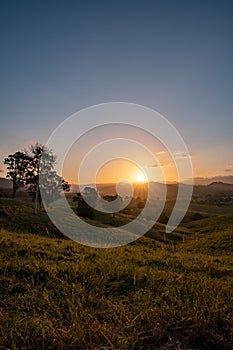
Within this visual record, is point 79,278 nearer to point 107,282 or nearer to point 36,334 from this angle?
point 107,282

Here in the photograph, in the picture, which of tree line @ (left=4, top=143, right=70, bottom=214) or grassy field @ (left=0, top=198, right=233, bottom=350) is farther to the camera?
tree line @ (left=4, top=143, right=70, bottom=214)

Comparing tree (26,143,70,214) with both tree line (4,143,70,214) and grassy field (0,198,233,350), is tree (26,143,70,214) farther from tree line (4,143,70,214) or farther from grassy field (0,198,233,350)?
grassy field (0,198,233,350)

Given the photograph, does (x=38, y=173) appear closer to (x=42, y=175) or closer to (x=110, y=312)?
(x=42, y=175)

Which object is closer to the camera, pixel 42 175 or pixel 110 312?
pixel 110 312

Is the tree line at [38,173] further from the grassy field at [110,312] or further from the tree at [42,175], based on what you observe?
the grassy field at [110,312]

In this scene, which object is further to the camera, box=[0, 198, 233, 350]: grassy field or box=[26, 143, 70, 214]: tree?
box=[26, 143, 70, 214]: tree

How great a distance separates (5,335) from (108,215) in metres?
56.9

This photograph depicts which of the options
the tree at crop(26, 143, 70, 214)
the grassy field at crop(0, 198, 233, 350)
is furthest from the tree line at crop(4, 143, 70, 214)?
the grassy field at crop(0, 198, 233, 350)

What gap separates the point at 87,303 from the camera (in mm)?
4754

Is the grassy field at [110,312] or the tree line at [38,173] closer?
the grassy field at [110,312]

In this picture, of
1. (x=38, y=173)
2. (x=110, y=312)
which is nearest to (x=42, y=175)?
(x=38, y=173)

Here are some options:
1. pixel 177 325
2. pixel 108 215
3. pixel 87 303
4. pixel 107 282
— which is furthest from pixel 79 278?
pixel 108 215

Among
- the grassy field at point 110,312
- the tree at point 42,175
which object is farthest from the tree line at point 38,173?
the grassy field at point 110,312

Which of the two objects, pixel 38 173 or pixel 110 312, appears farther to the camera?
pixel 38 173
